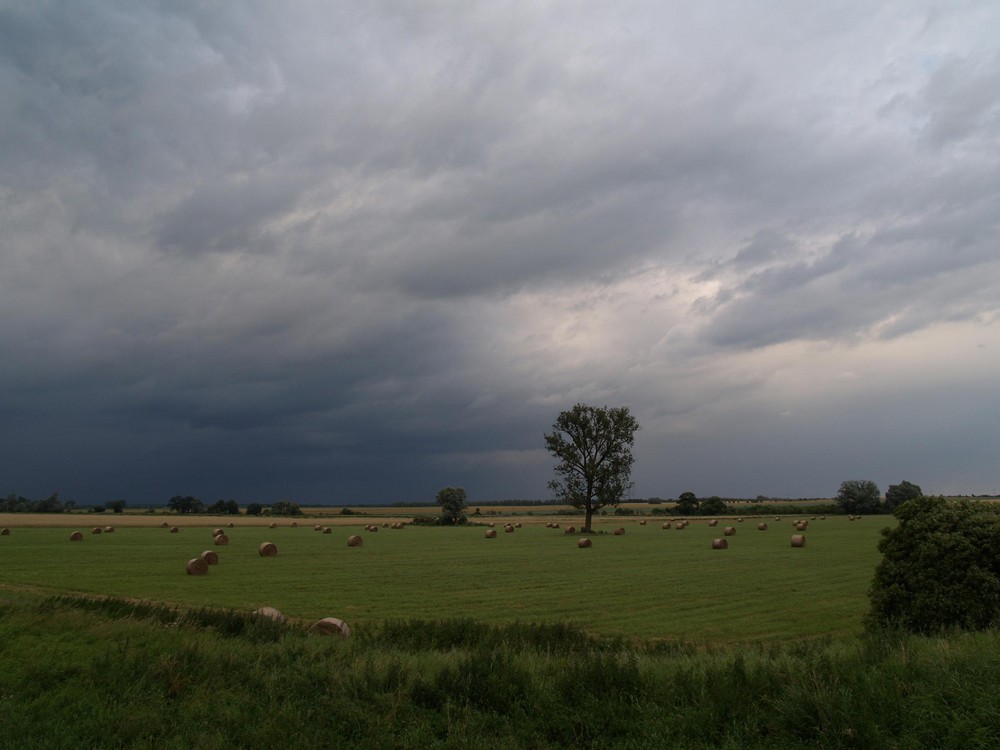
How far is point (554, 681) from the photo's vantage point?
874 cm

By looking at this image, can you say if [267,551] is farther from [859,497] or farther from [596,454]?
[859,497]

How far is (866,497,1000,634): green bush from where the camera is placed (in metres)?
11.6

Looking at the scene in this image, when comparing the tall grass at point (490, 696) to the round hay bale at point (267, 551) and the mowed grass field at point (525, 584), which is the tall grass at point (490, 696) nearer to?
the mowed grass field at point (525, 584)

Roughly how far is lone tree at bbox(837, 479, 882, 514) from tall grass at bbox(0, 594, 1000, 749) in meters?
124

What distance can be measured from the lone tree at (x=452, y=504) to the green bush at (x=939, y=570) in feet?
280

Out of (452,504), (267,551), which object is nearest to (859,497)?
(452,504)

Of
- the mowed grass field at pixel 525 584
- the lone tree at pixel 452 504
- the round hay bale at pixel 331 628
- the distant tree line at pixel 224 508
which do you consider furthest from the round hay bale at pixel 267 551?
the distant tree line at pixel 224 508

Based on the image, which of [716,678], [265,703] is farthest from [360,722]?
[716,678]

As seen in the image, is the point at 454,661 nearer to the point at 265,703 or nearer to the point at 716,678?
the point at 265,703

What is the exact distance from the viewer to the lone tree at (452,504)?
315 ft

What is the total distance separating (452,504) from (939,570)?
87.9 meters

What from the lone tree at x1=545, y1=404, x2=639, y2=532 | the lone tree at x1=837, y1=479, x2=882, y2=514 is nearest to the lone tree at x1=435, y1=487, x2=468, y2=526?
the lone tree at x1=545, y1=404, x2=639, y2=532

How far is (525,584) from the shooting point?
2394cm

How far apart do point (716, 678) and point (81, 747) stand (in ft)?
26.0
